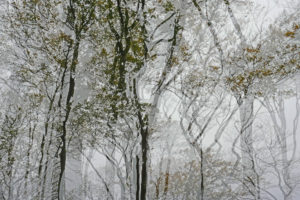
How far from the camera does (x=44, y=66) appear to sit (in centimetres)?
787

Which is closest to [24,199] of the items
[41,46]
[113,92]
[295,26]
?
[113,92]

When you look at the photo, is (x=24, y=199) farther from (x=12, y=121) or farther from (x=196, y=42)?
(x=196, y=42)

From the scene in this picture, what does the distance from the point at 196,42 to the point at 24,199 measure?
812 centimetres

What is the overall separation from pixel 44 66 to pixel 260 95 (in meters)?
7.66

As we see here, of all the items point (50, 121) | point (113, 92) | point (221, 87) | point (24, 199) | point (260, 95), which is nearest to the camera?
point (24, 199)

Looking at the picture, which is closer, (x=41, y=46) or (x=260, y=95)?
(x=41, y=46)

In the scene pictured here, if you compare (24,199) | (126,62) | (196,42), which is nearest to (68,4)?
(126,62)

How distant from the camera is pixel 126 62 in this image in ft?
24.7

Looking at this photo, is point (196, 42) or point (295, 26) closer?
point (295, 26)

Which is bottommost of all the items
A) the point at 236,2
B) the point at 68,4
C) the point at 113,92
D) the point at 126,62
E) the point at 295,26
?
the point at 113,92

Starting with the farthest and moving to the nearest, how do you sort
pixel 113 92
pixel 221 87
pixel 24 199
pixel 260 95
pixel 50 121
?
pixel 221 87 → pixel 260 95 → pixel 113 92 → pixel 50 121 → pixel 24 199

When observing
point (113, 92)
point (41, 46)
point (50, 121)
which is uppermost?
point (41, 46)

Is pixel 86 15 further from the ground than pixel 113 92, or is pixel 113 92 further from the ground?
pixel 86 15

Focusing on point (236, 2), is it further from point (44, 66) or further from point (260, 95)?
point (44, 66)
